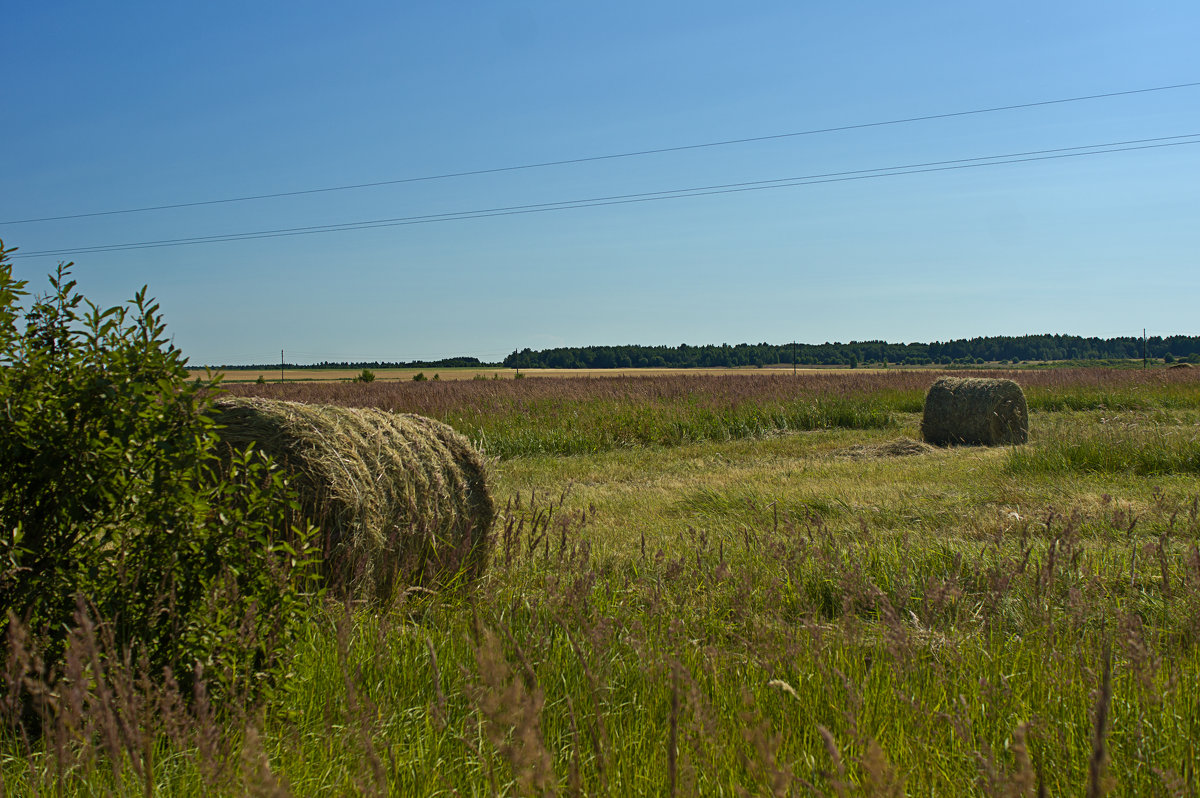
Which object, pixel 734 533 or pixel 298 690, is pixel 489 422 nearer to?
pixel 734 533

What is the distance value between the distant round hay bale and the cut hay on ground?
152cm

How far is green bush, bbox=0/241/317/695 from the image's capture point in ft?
7.98

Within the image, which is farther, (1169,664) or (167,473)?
(1169,664)

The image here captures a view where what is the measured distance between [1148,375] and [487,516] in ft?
81.6

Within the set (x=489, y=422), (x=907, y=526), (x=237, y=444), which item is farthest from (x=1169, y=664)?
(x=489, y=422)

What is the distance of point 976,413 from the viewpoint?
43.3 ft

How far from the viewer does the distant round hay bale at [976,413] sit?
13.2m

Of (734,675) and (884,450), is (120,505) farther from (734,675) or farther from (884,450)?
(884,450)

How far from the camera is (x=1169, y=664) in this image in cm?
289

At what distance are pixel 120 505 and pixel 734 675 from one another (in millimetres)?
2097

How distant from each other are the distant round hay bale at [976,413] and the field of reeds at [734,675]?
5729mm

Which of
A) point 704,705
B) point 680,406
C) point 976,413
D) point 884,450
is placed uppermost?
point 680,406

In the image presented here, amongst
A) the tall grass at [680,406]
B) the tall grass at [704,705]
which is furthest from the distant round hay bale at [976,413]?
the tall grass at [704,705]

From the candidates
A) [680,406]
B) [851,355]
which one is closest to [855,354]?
[851,355]
